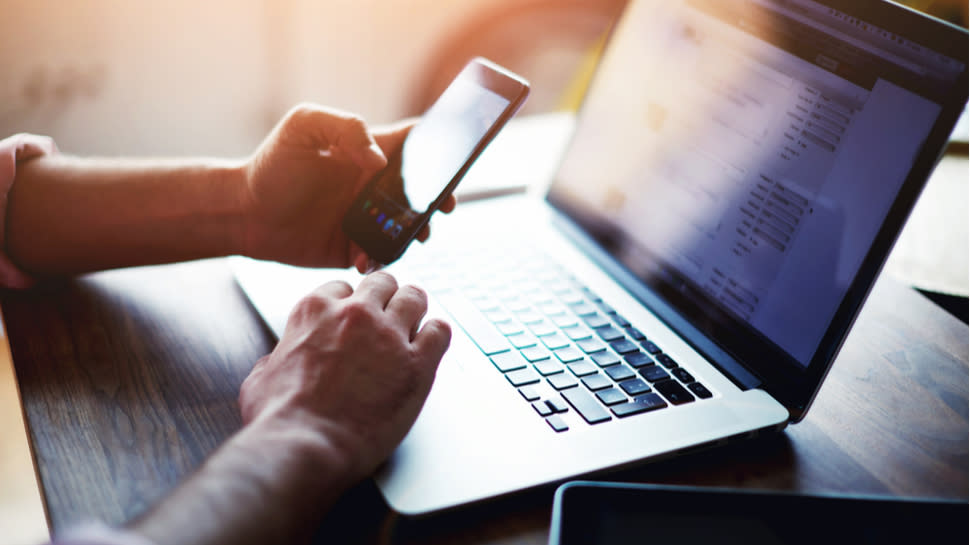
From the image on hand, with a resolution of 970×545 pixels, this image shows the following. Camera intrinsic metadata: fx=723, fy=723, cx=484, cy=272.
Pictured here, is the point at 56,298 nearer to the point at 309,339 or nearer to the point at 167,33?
the point at 309,339

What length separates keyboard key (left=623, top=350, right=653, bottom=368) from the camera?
0.62m

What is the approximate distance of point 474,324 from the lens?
66cm

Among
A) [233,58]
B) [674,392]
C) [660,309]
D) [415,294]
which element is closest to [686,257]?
[660,309]

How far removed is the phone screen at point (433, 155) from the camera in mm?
725

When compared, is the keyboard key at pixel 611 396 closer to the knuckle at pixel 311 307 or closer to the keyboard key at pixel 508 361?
the keyboard key at pixel 508 361

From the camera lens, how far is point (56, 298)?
694 millimetres

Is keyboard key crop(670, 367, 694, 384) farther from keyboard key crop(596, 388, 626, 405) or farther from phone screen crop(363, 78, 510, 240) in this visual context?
phone screen crop(363, 78, 510, 240)

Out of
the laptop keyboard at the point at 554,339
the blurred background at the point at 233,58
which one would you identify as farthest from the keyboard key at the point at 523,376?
the blurred background at the point at 233,58

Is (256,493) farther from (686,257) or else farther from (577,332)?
(686,257)

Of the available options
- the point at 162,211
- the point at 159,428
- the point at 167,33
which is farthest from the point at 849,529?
the point at 167,33

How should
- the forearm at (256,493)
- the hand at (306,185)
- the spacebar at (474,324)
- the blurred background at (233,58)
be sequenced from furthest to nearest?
the blurred background at (233,58) → the hand at (306,185) → the spacebar at (474,324) → the forearm at (256,493)

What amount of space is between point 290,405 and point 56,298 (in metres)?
0.35

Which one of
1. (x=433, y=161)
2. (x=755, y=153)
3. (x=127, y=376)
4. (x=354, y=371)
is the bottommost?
(x=127, y=376)

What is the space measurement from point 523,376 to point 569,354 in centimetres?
5
